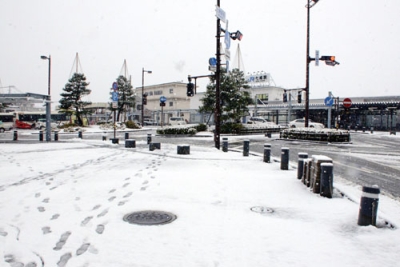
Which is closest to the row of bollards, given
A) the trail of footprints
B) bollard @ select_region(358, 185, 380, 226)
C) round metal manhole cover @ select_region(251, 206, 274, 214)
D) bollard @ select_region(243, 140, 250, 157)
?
bollard @ select_region(358, 185, 380, 226)

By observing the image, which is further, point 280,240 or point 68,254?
point 280,240

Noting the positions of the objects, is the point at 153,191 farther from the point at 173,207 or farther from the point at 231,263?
the point at 231,263

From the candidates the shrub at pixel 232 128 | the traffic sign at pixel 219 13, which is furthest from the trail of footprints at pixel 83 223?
the shrub at pixel 232 128

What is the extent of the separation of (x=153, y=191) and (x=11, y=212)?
2.67 metres

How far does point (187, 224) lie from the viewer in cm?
444

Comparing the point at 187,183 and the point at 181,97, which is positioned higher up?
the point at 181,97

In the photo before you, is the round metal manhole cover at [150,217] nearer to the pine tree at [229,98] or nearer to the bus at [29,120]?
the pine tree at [229,98]

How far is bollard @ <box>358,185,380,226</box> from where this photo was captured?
14.4 ft

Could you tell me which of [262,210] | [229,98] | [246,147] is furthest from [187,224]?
[229,98]

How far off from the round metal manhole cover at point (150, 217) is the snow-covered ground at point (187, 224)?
5.3 inches

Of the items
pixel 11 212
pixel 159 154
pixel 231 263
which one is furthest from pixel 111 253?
pixel 159 154

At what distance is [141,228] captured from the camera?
4281 millimetres

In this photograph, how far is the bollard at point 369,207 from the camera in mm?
4402

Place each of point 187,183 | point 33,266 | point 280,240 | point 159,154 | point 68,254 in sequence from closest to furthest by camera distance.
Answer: point 33,266 → point 68,254 → point 280,240 → point 187,183 → point 159,154
